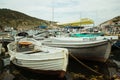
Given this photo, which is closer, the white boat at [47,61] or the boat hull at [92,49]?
the white boat at [47,61]

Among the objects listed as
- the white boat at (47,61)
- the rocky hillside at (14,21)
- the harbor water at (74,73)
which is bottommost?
the harbor water at (74,73)

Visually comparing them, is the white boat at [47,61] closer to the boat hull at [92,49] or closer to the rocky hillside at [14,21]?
the boat hull at [92,49]

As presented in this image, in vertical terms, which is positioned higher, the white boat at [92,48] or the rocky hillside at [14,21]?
the rocky hillside at [14,21]

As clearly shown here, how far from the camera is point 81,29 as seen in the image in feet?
85.5

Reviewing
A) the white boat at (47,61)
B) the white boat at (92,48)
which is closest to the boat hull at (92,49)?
the white boat at (92,48)

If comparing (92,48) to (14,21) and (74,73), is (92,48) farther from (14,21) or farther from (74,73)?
(14,21)

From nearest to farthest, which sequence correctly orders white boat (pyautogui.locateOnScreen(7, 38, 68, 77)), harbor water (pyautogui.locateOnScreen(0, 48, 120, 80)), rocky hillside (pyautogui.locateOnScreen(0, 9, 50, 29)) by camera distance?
white boat (pyautogui.locateOnScreen(7, 38, 68, 77)) < harbor water (pyautogui.locateOnScreen(0, 48, 120, 80)) < rocky hillside (pyautogui.locateOnScreen(0, 9, 50, 29))

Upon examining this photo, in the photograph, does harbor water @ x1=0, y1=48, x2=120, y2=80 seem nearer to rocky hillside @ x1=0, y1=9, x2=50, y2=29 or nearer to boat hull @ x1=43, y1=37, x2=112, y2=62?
boat hull @ x1=43, y1=37, x2=112, y2=62

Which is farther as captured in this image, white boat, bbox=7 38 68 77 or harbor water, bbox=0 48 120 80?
harbor water, bbox=0 48 120 80

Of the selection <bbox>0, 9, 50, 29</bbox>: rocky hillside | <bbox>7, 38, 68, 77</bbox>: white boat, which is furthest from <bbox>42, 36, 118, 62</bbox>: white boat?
<bbox>0, 9, 50, 29</bbox>: rocky hillside

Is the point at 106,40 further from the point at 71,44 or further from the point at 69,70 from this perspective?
the point at 69,70

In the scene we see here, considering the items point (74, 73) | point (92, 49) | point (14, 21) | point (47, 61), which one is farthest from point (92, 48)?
point (14, 21)

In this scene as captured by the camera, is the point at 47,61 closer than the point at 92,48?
Yes

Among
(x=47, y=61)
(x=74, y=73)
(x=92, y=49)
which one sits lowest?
(x=74, y=73)
